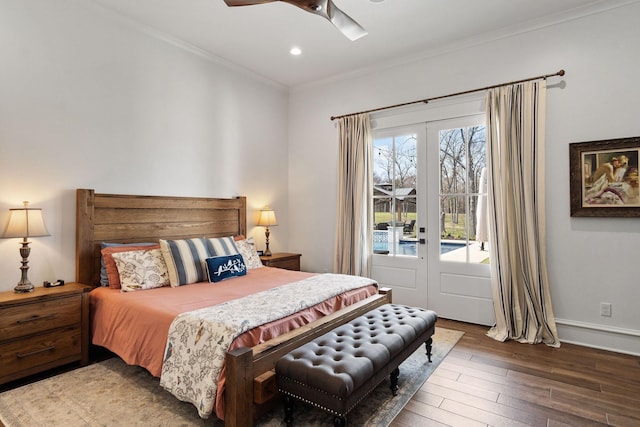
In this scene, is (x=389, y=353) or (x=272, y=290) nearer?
(x=389, y=353)

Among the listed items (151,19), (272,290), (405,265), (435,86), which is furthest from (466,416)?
(151,19)

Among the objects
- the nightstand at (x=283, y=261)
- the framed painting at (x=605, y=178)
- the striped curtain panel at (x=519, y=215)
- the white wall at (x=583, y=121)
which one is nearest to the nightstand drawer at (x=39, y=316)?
the nightstand at (x=283, y=261)

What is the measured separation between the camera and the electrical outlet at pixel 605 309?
314cm

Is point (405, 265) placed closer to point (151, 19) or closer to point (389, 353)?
point (389, 353)

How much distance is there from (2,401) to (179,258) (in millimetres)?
1446

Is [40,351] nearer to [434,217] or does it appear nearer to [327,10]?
[327,10]

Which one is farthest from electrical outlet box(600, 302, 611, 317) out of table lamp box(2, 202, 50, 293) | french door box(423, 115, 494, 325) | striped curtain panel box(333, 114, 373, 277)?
table lamp box(2, 202, 50, 293)

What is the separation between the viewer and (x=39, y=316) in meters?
2.56

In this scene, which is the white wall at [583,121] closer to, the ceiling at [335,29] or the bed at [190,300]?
the ceiling at [335,29]

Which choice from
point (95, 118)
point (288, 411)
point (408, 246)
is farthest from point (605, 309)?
point (95, 118)

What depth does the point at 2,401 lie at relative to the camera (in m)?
2.28

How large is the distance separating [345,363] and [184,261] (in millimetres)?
1947

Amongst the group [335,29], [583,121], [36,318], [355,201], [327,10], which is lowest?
[36,318]

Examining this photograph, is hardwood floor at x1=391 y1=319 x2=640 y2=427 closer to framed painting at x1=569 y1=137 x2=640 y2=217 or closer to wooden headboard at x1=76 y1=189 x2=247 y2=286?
framed painting at x1=569 y1=137 x2=640 y2=217
